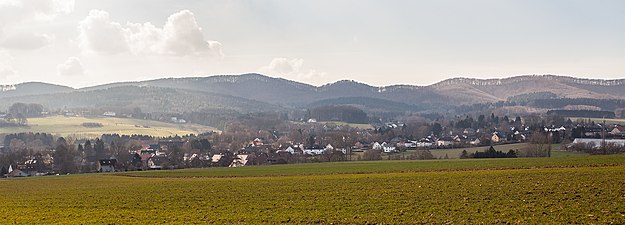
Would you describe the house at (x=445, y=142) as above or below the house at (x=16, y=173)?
above

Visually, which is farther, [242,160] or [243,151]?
[243,151]

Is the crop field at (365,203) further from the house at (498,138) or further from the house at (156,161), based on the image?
the house at (498,138)

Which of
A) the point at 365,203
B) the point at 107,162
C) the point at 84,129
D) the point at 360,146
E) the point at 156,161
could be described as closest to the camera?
the point at 365,203

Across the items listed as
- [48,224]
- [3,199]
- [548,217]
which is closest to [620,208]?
[548,217]

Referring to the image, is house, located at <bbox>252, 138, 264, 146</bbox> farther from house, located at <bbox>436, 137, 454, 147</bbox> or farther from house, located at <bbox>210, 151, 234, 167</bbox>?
house, located at <bbox>436, 137, 454, 147</bbox>

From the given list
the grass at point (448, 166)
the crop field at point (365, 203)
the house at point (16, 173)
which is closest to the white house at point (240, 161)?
the house at point (16, 173)

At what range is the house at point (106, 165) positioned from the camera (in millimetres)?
94875

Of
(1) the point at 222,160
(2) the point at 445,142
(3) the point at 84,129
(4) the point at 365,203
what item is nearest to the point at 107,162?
(1) the point at 222,160

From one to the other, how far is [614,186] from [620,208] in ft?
20.6

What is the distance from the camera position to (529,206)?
→ 2372cm

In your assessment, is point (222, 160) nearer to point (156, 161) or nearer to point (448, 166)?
point (156, 161)

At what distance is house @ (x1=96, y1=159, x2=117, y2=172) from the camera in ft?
311

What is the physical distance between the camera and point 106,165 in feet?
315

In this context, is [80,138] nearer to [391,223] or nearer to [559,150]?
[559,150]
